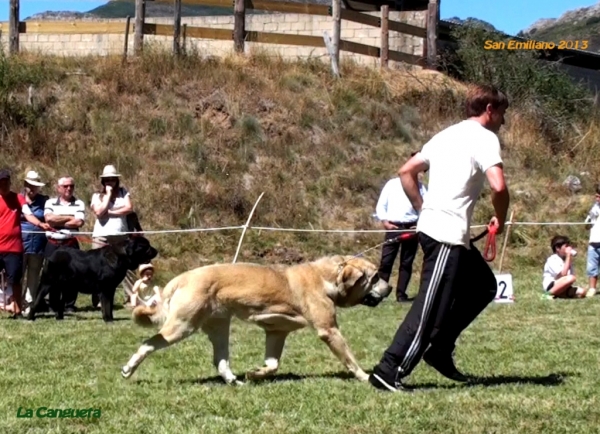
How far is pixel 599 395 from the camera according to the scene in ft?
19.9

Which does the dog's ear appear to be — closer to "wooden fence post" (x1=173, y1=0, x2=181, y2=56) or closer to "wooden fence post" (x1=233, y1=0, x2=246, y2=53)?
"wooden fence post" (x1=173, y1=0, x2=181, y2=56)

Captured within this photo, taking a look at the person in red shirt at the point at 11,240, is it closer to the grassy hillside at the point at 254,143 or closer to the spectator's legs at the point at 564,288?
the grassy hillside at the point at 254,143

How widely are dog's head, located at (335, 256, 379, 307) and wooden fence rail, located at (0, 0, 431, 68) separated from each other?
47.9ft

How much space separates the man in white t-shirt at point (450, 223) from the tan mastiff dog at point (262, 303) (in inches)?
29.8

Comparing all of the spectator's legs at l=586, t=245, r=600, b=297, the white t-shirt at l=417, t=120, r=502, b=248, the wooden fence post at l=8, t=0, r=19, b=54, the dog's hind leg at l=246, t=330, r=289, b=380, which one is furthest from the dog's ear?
the wooden fence post at l=8, t=0, r=19, b=54

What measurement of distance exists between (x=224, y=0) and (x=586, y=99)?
9819mm

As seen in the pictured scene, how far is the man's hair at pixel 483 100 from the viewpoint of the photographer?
6352 mm

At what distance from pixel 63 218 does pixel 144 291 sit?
324 cm

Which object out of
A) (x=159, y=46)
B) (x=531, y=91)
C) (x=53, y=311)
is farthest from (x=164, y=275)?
(x=531, y=91)

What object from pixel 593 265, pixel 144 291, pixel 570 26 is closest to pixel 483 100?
pixel 144 291

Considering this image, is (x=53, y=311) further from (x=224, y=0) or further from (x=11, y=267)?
(x=224, y=0)

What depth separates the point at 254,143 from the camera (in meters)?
20.0

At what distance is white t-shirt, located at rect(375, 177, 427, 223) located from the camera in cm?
1307

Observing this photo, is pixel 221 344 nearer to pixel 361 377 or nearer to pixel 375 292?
pixel 361 377
